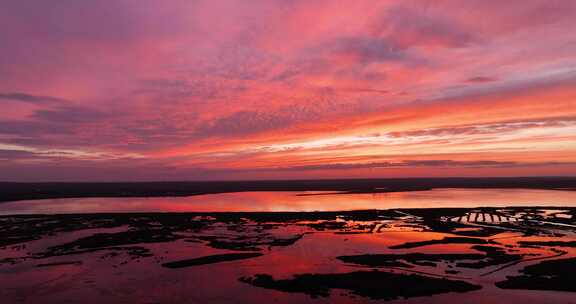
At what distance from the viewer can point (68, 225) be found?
42594 millimetres

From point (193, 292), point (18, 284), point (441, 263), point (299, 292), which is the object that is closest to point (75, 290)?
point (18, 284)

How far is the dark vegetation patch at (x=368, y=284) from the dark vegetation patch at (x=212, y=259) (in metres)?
4.84

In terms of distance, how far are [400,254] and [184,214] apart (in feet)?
113

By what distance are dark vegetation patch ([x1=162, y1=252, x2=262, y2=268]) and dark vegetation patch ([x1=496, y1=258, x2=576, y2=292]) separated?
640 inches

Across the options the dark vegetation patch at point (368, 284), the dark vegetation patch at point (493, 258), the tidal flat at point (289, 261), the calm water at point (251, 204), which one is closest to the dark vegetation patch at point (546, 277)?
the tidal flat at point (289, 261)

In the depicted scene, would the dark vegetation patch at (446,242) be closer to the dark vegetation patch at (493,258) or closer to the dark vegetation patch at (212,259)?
the dark vegetation patch at (493,258)

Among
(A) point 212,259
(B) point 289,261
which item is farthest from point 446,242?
(A) point 212,259

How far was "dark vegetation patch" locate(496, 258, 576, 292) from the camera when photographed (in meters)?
19.7

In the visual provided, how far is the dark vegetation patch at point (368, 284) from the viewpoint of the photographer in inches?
752

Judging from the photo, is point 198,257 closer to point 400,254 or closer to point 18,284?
point 18,284

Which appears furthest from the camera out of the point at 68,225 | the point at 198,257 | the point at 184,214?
the point at 184,214

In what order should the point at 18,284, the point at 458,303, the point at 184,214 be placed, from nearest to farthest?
the point at 458,303, the point at 18,284, the point at 184,214

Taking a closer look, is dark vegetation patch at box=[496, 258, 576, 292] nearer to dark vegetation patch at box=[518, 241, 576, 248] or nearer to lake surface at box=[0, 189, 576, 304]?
lake surface at box=[0, 189, 576, 304]

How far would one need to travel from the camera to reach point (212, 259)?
2659 centimetres
